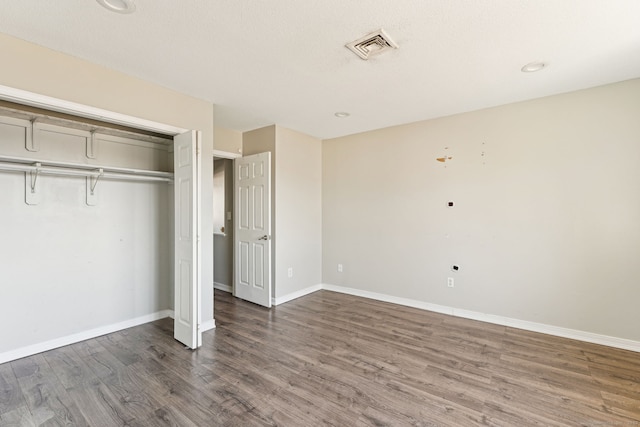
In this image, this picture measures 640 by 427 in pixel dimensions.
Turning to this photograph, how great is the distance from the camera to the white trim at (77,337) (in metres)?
2.59

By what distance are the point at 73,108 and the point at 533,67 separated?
3.97 meters

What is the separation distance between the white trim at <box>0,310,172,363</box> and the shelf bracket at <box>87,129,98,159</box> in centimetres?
187

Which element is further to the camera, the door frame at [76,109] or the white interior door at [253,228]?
the white interior door at [253,228]

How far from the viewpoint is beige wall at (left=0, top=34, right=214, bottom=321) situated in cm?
214

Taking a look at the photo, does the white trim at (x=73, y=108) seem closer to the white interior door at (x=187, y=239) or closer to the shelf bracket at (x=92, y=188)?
the white interior door at (x=187, y=239)

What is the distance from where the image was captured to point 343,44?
2182 millimetres

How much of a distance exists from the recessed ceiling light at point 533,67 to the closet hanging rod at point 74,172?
392cm

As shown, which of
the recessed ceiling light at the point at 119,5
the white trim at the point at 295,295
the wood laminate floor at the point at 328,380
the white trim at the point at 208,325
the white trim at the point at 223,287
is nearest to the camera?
the recessed ceiling light at the point at 119,5

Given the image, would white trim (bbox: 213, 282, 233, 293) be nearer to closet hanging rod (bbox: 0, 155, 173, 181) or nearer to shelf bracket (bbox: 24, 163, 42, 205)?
closet hanging rod (bbox: 0, 155, 173, 181)

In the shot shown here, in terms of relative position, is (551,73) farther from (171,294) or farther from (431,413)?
(171,294)

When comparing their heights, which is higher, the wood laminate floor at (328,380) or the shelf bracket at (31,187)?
the shelf bracket at (31,187)

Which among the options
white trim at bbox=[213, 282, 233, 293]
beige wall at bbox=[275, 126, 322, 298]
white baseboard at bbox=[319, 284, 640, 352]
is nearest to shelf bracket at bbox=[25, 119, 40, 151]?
beige wall at bbox=[275, 126, 322, 298]

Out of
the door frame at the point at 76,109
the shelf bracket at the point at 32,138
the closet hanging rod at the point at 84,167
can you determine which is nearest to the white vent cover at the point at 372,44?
the door frame at the point at 76,109

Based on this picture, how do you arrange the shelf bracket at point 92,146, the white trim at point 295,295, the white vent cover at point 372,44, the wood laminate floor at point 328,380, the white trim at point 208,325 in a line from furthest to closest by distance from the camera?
the white trim at point 295,295 → the white trim at point 208,325 → the shelf bracket at point 92,146 → the white vent cover at point 372,44 → the wood laminate floor at point 328,380
